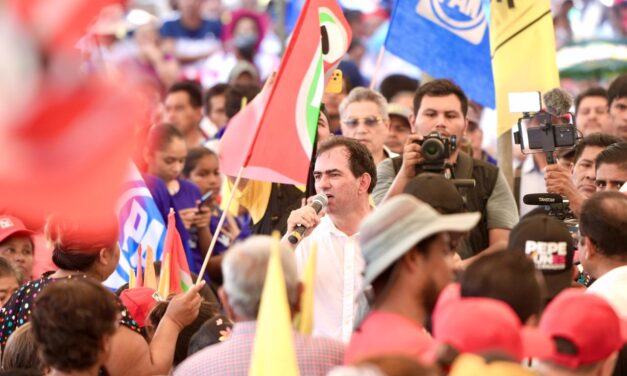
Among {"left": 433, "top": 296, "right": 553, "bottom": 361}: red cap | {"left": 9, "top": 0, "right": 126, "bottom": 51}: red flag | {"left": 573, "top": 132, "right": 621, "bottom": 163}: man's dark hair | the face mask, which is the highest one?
the face mask

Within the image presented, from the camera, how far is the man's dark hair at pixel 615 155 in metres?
7.77

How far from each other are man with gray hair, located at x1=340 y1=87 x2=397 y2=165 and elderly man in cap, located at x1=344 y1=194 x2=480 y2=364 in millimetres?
4052

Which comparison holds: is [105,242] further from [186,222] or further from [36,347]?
[186,222]

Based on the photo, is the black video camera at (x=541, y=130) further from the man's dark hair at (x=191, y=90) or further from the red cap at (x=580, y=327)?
the man's dark hair at (x=191, y=90)

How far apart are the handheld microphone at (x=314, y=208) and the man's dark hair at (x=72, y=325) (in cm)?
185

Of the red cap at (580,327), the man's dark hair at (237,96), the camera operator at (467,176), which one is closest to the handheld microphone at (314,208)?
the camera operator at (467,176)

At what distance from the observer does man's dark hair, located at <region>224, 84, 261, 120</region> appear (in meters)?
11.1

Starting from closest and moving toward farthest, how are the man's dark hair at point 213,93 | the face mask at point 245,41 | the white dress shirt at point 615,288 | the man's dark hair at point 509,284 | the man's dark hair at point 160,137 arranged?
1. the man's dark hair at point 509,284
2. the white dress shirt at point 615,288
3. the man's dark hair at point 160,137
4. the man's dark hair at point 213,93
5. the face mask at point 245,41

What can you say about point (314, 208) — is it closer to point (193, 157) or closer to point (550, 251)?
point (550, 251)

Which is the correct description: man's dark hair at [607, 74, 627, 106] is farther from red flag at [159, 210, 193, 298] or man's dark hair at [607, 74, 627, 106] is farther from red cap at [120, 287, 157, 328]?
red cap at [120, 287, 157, 328]

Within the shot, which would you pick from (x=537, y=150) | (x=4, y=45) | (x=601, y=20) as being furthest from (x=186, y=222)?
(x=601, y=20)

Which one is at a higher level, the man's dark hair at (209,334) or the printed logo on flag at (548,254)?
the printed logo on flag at (548,254)

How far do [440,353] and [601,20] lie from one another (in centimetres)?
1395

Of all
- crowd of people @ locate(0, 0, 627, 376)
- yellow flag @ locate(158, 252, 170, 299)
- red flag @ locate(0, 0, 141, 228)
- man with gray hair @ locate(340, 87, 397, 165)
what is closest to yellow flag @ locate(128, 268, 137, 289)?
yellow flag @ locate(158, 252, 170, 299)
